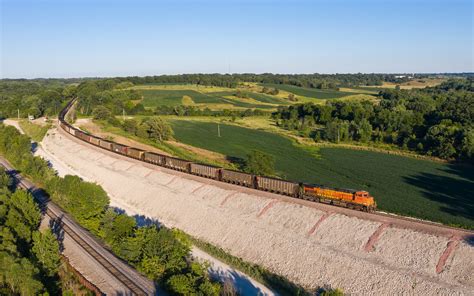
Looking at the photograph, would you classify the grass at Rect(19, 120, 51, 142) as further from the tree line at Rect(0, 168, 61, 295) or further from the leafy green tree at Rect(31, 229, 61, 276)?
the leafy green tree at Rect(31, 229, 61, 276)

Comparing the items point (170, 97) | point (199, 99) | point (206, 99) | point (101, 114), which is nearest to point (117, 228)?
point (101, 114)

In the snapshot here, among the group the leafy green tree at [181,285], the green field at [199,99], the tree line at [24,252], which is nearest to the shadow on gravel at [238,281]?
the leafy green tree at [181,285]

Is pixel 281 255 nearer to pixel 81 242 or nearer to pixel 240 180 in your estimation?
pixel 240 180

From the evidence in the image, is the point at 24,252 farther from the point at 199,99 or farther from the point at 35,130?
the point at 199,99

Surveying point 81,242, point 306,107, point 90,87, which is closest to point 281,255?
point 81,242

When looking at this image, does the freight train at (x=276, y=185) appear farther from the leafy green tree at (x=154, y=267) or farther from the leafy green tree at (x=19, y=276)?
the leafy green tree at (x=19, y=276)
